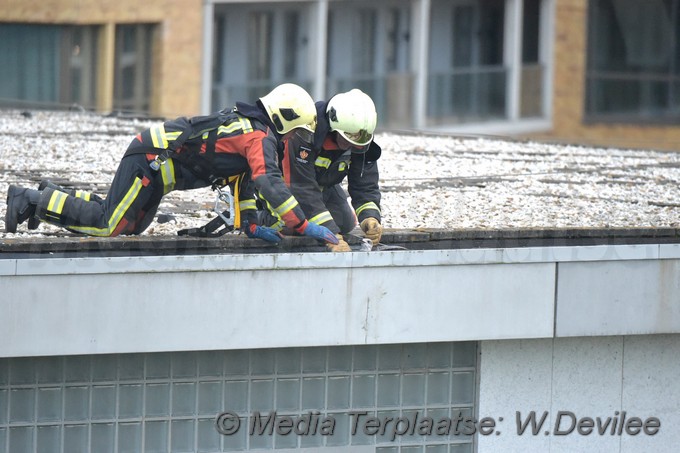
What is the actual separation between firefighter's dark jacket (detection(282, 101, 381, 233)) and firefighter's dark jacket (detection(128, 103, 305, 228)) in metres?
0.18

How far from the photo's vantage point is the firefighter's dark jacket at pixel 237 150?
8.09 metres

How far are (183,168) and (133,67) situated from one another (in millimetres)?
13827

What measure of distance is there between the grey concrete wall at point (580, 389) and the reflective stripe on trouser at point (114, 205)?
2.47 metres

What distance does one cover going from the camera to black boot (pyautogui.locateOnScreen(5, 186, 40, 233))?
852 cm

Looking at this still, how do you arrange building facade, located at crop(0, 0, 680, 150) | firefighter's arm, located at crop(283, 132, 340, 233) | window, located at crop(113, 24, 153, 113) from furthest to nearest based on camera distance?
window, located at crop(113, 24, 153, 113) < building facade, located at crop(0, 0, 680, 150) < firefighter's arm, located at crop(283, 132, 340, 233)

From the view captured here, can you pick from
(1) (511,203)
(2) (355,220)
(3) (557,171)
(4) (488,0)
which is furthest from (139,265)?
(4) (488,0)

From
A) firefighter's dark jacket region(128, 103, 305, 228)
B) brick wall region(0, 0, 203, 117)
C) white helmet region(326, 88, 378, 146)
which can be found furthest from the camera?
brick wall region(0, 0, 203, 117)

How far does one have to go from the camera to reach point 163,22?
2202 centimetres

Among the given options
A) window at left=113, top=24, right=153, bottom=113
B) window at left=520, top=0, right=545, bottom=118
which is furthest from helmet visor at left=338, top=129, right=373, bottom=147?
window at left=520, top=0, right=545, bottom=118

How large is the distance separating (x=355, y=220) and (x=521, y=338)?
170cm

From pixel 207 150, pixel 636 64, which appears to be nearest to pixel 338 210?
pixel 207 150

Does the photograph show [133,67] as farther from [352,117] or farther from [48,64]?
[352,117]

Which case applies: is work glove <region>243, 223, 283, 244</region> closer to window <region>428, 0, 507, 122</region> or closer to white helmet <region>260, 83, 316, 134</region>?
white helmet <region>260, 83, 316, 134</region>

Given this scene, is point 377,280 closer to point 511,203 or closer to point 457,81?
point 511,203
